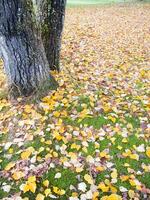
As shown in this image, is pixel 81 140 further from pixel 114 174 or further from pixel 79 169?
pixel 114 174

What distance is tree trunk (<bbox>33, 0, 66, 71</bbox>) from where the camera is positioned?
589 cm

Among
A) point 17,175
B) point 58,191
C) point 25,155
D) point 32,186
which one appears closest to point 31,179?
point 32,186

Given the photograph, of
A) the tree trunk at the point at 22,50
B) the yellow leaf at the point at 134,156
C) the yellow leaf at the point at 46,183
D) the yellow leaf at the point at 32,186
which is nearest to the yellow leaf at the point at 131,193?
the yellow leaf at the point at 134,156

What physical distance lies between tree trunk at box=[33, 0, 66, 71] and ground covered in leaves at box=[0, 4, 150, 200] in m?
0.56

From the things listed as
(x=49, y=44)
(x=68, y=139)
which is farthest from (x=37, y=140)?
(x=49, y=44)

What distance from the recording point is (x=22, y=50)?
16.1ft

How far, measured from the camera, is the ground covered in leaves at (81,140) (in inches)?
146

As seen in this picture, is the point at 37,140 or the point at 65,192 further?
the point at 37,140

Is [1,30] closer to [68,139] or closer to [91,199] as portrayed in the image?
[68,139]

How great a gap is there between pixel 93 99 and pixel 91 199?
223 centimetres

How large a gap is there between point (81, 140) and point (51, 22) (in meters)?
2.65

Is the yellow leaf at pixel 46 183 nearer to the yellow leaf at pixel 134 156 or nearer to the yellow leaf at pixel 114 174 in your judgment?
the yellow leaf at pixel 114 174

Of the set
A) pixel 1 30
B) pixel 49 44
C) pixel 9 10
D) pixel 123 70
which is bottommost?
pixel 123 70

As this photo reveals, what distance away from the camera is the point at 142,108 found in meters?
5.43
